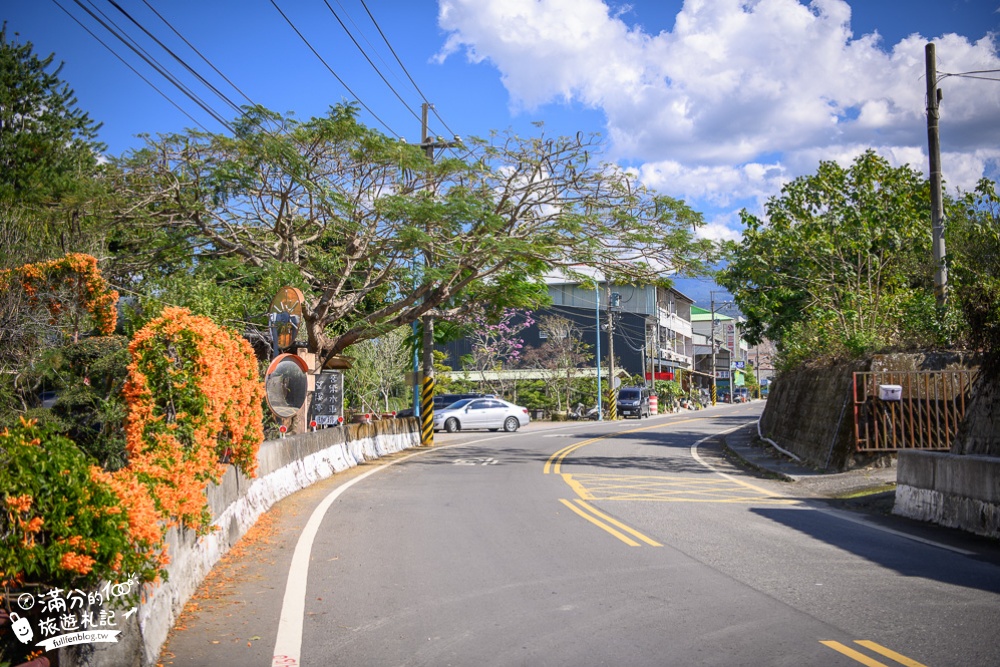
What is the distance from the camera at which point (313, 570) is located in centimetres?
866

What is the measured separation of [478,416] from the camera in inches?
1623

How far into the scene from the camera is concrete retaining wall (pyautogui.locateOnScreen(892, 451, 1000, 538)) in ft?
34.5

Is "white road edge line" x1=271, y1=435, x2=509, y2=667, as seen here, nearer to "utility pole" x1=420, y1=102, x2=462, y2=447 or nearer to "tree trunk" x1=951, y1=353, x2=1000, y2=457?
"tree trunk" x1=951, y1=353, x2=1000, y2=457

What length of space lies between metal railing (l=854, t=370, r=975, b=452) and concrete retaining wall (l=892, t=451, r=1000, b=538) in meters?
5.39

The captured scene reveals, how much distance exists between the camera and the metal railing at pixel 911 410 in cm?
1797

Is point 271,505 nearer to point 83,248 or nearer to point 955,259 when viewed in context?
point 83,248

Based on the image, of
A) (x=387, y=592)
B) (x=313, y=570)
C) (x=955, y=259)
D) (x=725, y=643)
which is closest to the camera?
(x=725, y=643)

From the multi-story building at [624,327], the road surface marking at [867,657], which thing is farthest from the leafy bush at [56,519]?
the multi-story building at [624,327]

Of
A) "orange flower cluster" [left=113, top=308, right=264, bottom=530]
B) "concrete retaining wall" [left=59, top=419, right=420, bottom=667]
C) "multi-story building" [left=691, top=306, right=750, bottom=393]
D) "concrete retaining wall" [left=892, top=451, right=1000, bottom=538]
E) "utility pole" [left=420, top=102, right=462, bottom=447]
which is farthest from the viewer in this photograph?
"multi-story building" [left=691, top=306, right=750, bottom=393]

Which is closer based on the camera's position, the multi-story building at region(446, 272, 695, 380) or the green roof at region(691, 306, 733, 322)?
the multi-story building at region(446, 272, 695, 380)

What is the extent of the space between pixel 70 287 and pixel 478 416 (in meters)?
27.7

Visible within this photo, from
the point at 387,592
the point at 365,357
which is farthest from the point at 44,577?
the point at 365,357

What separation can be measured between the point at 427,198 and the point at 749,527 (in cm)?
1215

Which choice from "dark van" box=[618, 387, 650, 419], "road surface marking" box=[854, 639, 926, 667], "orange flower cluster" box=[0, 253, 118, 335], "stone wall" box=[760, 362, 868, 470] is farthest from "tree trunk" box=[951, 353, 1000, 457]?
"dark van" box=[618, 387, 650, 419]
